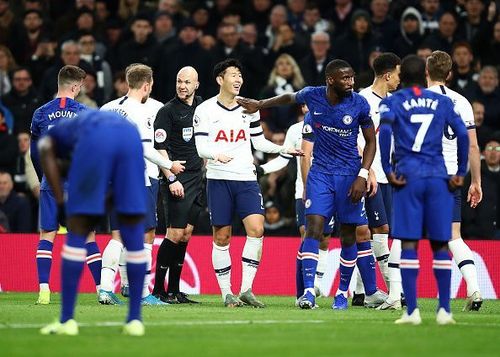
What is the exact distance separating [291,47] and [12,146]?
5.38m

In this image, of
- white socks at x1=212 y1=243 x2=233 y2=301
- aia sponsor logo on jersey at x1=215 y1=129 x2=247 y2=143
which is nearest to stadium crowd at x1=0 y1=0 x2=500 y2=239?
white socks at x1=212 y1=243 x2=233 y2=301

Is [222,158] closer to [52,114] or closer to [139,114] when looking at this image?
[139,114]

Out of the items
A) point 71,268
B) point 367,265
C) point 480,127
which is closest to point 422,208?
Result: point 367,265

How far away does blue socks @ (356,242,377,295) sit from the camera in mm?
14328

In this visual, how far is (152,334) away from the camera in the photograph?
10164mm

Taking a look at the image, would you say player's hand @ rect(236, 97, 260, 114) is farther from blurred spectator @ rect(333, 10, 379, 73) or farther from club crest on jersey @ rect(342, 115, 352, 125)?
blurred spectator @ rect(333, 10, 379, 73)

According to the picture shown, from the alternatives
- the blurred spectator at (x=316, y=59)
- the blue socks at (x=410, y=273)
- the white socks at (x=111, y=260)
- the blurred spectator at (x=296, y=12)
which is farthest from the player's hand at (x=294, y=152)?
the blurred spectator at (x=296, y=12)

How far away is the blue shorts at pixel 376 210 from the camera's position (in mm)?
14570

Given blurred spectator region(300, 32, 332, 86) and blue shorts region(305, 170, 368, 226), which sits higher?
blurred spectator region(300, 32, 332, 86)

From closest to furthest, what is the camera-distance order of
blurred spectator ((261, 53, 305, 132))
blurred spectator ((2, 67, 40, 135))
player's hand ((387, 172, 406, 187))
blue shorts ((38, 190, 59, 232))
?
1. player's hand ((387, 172, 406, 187))
2. blue shorts ((38, 190, 59, 232))
3. blurred spectator ((261, 53, 305, 132))
4. blurred spectator ((2, 67, 40, 135))

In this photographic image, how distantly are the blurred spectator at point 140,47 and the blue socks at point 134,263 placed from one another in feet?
41.0

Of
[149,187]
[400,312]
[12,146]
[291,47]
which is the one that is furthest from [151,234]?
[291,47]

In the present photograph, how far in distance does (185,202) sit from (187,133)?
0.91 metres

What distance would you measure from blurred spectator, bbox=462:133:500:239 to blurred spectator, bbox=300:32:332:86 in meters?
3.74
